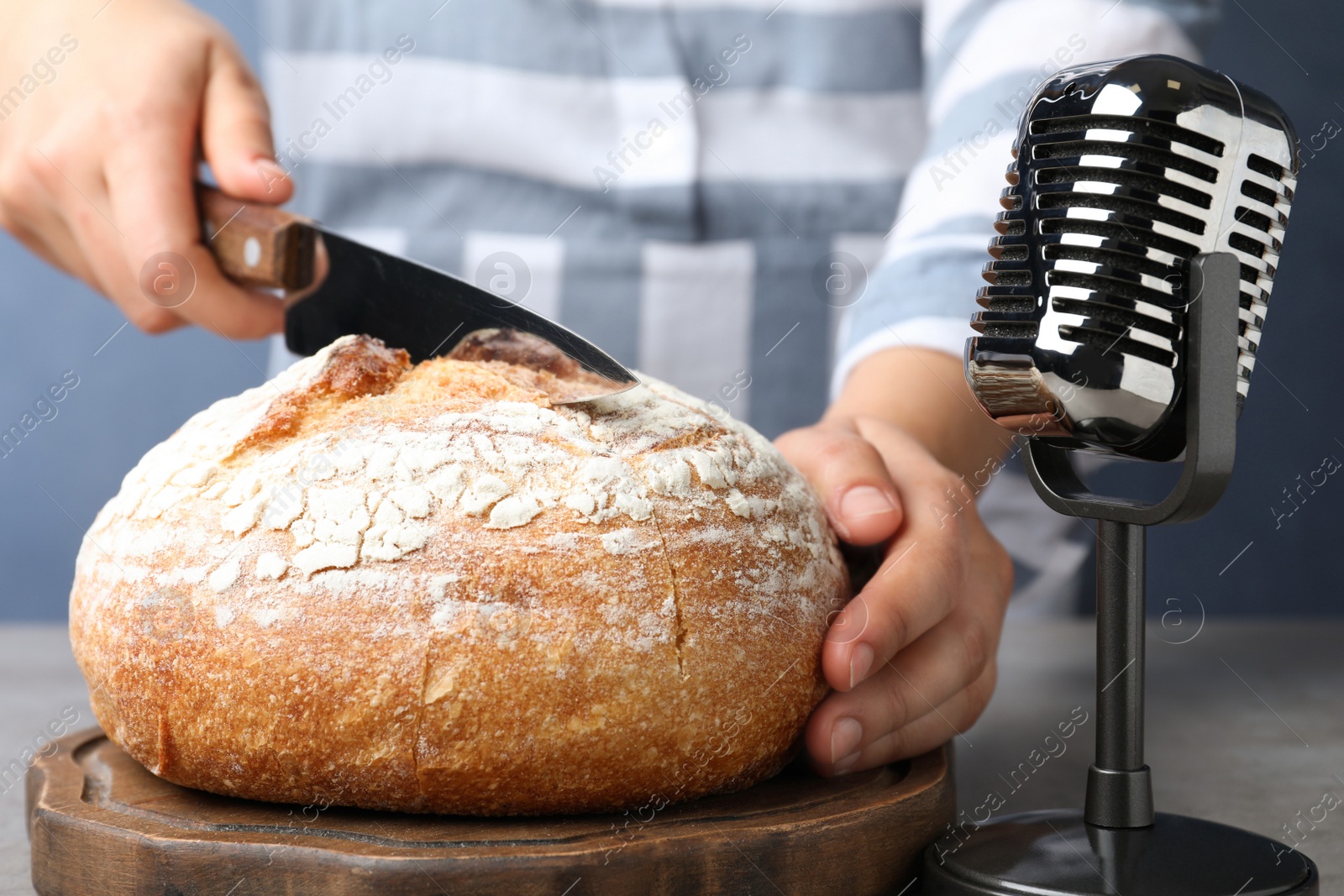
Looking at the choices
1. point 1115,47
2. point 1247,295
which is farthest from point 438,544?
point 1115,47

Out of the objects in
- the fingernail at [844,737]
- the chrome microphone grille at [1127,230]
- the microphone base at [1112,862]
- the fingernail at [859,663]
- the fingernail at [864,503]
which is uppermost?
the chrome microphone grille at [1127,230]

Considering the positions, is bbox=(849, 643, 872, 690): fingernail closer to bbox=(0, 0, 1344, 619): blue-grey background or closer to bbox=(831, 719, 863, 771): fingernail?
bbox=(831, 719, 863, 771): fingernail

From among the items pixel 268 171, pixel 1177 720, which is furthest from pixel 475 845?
pixel 1177 720

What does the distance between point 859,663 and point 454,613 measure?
0.34 meters

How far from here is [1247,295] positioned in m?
0.71

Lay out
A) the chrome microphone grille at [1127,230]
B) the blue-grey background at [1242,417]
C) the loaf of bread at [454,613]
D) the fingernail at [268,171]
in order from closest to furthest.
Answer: the chrome microphone grille at [1127,230], the loaf of bread at [454,613], the fingernail at [268,171], the blue-grey background at [1242,417]

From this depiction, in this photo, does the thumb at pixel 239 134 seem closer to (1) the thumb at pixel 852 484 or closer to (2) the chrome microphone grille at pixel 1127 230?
(1) the thumb at pixel 852 484

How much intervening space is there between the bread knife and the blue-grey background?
6.04 ft

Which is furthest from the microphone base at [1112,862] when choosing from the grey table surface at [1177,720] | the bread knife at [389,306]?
the bread knife at [389,306]

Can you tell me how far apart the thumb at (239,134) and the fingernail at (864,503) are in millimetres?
704

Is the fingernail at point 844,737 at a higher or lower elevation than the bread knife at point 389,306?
lower

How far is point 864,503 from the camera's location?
1.01 metres

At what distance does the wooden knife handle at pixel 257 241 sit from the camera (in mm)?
1087

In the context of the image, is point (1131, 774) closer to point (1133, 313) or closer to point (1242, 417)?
point (1133, 313)
